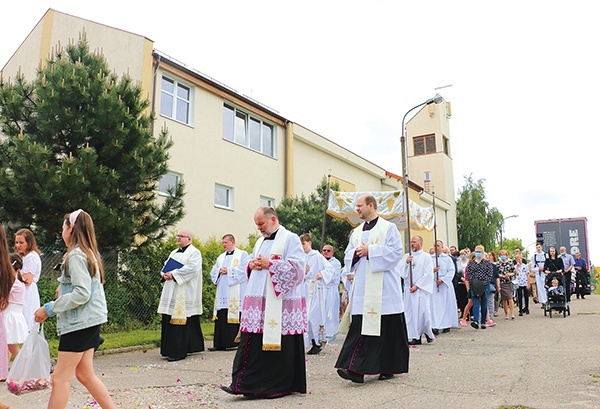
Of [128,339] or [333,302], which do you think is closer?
[128,339]

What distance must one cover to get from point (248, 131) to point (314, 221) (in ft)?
16.8

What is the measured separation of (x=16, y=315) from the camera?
23.9 feet

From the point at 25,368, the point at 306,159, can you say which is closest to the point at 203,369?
the point at 25,368

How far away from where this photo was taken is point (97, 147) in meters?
12.4

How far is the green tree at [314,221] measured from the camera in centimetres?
2027

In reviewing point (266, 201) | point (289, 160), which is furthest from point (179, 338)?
point (289, 160)

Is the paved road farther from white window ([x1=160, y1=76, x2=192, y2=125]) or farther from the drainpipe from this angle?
the drainpipe

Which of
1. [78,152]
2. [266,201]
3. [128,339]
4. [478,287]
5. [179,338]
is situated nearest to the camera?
[179,338]

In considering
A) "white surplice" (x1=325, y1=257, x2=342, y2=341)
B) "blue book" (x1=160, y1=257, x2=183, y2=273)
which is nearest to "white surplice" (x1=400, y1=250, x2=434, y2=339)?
"white surplice" (x1=325, y1=257, x2=342, y2=341)

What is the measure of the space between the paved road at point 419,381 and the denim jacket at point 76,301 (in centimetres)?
175

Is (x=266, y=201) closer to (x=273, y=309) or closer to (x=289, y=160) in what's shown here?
(x=289, y=160)

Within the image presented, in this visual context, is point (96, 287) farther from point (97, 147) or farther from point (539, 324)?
point (539, 324)

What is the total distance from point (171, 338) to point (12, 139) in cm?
A: 557

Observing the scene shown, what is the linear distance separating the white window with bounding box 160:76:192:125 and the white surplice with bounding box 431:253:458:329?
1005cm
